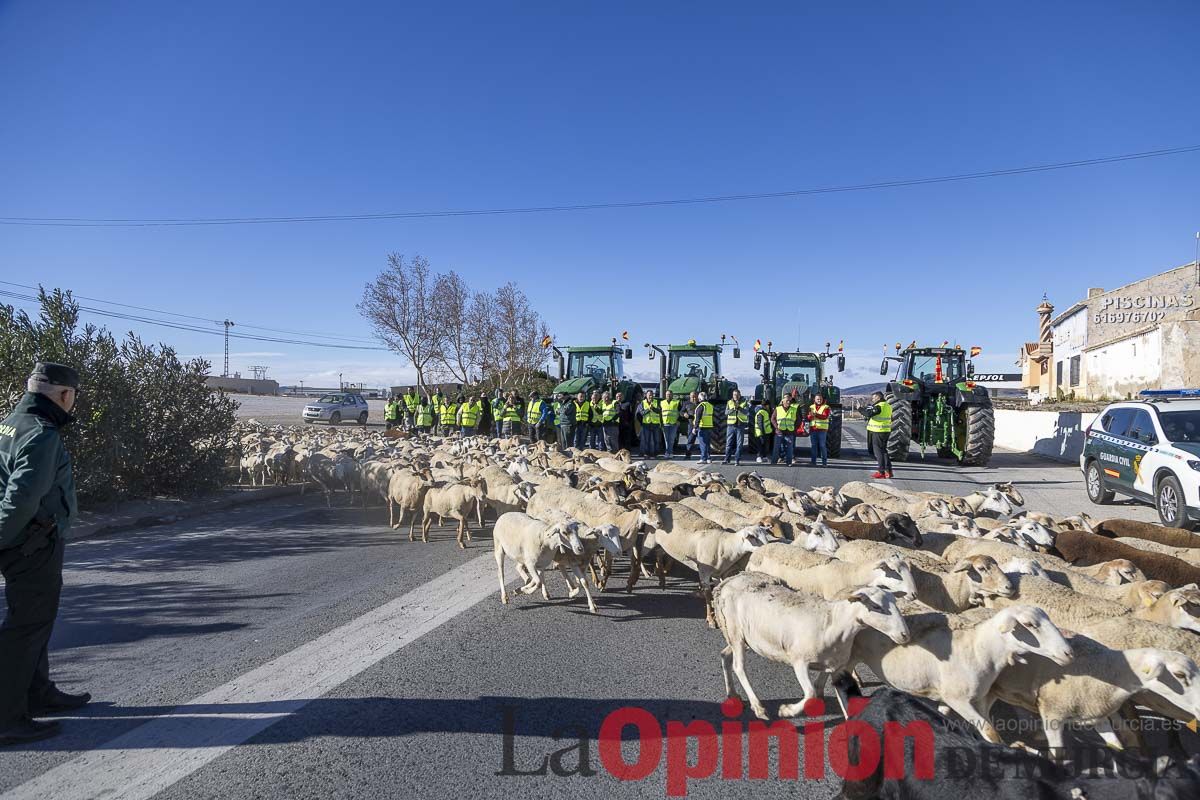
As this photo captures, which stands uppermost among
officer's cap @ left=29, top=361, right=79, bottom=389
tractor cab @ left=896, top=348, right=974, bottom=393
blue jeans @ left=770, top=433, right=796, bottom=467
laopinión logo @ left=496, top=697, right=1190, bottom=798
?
tractor cab @ left=896, top=348, right=974, bottom=393

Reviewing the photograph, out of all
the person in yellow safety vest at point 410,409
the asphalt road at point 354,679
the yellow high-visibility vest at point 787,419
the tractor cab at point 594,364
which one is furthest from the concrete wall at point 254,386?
the asphalt road at point 354,679

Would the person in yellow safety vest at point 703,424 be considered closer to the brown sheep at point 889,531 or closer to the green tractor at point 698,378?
the green tractor at point 698,378

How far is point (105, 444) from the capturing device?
9758 mm

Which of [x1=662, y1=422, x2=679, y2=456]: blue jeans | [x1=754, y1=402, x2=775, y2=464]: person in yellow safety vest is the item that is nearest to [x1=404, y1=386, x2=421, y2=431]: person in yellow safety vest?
[x1=662, y1=422, x2=679, y2=456]: blue jeans

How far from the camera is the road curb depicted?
880cm

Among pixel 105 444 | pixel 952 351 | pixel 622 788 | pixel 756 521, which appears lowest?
pixel 622 788

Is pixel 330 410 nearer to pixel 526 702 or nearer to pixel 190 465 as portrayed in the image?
pixel 190 465

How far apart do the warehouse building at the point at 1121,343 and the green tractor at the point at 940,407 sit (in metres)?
10.6

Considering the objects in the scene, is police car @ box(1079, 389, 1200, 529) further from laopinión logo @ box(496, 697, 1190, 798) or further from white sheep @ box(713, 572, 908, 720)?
white sheep @ box(713, 572, 908, 720)

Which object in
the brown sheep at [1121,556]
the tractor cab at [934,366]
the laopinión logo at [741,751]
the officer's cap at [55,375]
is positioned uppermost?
the tractor cab at [934,366]

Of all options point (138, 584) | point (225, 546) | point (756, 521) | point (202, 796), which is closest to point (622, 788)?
point (202, 796)

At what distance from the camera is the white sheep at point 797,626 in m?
3.74

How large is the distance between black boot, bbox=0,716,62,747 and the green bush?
23.1 ft

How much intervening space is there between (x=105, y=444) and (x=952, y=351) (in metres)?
20.2
